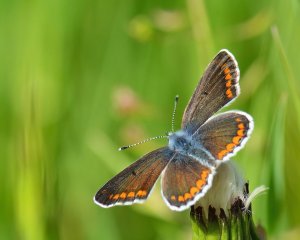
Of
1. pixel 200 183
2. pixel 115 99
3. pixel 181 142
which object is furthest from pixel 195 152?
pixel 115 99

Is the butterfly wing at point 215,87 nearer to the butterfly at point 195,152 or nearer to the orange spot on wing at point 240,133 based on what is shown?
the butterfly at point 195,152

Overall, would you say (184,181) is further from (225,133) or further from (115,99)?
(115,99)

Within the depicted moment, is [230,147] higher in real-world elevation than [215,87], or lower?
lower

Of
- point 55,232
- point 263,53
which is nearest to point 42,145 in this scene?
point 55,232

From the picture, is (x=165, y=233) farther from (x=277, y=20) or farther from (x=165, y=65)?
(x=165, y=65)

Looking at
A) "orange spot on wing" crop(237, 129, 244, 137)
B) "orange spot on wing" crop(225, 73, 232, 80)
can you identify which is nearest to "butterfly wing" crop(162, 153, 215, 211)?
"orange spot on wing" crop(237, 129, 244, 137)

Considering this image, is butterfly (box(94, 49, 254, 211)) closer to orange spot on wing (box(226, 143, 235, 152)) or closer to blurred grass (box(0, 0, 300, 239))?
orange spot on wing (box(226, 143, 235, 152))

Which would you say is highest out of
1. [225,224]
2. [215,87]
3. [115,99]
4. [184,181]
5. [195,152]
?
[115,99]
